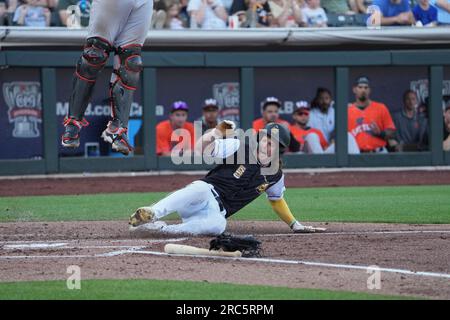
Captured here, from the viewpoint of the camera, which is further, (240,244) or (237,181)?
(237,181)

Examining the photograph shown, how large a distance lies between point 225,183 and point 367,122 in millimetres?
9739

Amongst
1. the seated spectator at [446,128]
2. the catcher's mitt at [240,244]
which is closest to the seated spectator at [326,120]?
the seated spectator at [446,128]

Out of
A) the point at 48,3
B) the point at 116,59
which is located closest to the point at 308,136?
the point at 48,3

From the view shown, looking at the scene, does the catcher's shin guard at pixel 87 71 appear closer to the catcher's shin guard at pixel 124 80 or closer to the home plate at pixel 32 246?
the catcher's shin guard at pixel 124 80

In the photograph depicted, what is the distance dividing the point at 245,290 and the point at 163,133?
11420 mm

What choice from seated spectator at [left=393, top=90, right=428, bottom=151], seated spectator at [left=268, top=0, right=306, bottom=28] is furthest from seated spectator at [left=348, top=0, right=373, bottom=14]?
seated spectator at [left=393, top=90, right=428, bottom=151]

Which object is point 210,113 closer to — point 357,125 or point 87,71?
point 357,125

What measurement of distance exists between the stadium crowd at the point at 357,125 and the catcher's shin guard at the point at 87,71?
33.2ft

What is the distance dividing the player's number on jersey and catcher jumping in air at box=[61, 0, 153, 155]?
8.98 metres

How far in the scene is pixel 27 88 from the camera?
1695cm

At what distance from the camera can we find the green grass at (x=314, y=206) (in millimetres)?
10781

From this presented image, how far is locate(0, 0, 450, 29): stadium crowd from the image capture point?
15914 mm

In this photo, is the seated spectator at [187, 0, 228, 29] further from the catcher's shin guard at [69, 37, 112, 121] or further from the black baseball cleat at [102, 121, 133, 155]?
the black baseball cleat at [102, 121, 133, 155]

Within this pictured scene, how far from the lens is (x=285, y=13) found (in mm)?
17141
